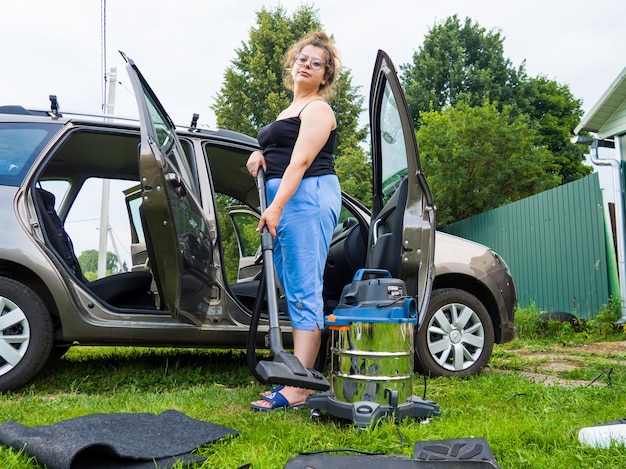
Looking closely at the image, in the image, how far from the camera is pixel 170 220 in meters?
2.94

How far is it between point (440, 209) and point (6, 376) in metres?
14.1

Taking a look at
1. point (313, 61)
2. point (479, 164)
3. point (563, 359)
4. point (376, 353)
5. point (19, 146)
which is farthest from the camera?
point (479, 164)

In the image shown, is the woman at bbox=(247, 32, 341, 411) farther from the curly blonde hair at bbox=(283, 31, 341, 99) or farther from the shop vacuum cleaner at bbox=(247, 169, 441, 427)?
the shop vacuum cleaner at bbox=(247, 169, 441, 427)

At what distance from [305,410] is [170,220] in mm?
1156

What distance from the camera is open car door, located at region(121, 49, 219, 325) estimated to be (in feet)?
9.48

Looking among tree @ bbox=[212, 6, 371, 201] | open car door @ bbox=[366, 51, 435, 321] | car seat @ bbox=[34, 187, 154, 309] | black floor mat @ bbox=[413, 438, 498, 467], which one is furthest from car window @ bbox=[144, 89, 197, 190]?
tree @ bbox=[212, 6, 371, 201]

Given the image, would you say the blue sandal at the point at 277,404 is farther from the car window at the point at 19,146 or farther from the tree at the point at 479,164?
the tree at the point at 479,164

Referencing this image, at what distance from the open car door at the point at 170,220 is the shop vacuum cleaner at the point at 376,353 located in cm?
96

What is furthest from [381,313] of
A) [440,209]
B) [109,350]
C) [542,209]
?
[440,209]

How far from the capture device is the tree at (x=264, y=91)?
2162 cm

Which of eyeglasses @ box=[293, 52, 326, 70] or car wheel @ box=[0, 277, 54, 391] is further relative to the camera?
car wheel @ box=[0, 277, 54, 391]

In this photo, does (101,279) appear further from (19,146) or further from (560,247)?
(560,247)

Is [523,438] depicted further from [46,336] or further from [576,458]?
[46,336]

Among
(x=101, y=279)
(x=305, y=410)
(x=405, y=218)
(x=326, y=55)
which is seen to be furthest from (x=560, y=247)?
(x=305, y=410)
